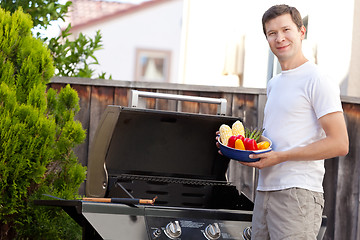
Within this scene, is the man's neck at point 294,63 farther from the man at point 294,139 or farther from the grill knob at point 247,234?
the grill knob at point 247,234

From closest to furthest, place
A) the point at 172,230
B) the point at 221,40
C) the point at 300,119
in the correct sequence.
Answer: the point at 300,119 < the point at 172,230 < the point at 221,40

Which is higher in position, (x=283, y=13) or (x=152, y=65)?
(x=152, y=65)

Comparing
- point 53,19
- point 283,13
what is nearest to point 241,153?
point 283,13

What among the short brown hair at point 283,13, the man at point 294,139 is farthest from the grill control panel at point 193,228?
the short brown hair at point 283,13

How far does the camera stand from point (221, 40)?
417 inches

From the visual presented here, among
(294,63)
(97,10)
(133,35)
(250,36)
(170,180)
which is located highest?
(97,10)

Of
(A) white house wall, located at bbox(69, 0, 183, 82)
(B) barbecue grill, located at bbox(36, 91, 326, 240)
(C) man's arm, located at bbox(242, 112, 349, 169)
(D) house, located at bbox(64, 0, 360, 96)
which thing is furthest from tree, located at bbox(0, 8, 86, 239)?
(A) white house wall, located at bbox(69, 0, 183, 82)

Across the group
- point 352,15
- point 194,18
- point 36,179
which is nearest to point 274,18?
point 36,179

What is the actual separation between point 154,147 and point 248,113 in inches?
46.1

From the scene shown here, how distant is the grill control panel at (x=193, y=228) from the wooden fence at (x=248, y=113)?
1738 mm

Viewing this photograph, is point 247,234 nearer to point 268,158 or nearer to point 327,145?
point 268,158

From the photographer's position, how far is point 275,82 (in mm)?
2887

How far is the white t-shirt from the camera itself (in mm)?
2650

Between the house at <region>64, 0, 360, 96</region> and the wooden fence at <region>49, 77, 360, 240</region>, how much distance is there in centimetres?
70
